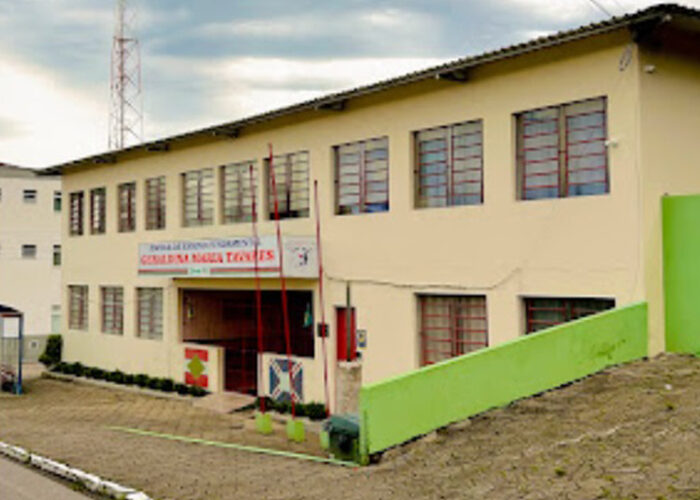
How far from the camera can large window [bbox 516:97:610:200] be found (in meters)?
13.1

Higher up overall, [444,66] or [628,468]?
[444,66]

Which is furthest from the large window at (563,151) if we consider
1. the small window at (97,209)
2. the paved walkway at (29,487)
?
the small window at (97,209)

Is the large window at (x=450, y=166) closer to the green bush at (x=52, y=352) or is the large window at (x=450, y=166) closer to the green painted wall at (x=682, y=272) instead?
the green painted wall at (x=682, y=272)

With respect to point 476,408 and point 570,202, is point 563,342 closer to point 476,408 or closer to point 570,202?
point 476,408

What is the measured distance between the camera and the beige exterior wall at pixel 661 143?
12414 millimetres

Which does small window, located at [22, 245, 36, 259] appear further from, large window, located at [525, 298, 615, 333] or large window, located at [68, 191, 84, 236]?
large window, located at [525, 298, 615, 333]

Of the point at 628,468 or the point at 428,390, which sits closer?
the point at 628,468

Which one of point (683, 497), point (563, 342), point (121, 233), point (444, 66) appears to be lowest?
point (683, 497)

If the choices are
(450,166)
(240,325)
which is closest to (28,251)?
(240,325)

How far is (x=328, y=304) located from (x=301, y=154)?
11.4ft

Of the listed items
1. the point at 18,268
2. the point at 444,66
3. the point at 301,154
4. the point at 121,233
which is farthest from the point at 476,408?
the point at 18,268

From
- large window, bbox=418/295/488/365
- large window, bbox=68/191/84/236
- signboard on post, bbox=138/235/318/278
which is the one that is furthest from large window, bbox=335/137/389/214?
large window, bbox=68/191/84/236

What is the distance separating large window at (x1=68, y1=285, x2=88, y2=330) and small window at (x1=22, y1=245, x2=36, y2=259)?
1435 cm

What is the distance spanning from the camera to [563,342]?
11648mm
